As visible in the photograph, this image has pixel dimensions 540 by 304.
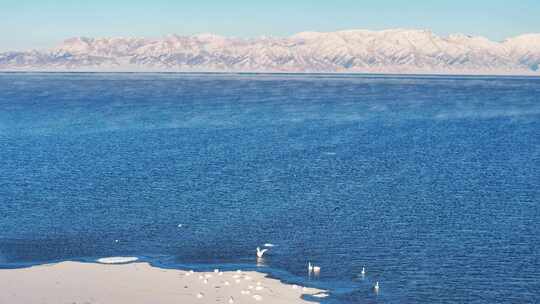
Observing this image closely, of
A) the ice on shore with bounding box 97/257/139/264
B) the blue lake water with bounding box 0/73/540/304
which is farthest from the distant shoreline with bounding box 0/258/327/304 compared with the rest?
the blue lake water with bounding box 0/73/540/304

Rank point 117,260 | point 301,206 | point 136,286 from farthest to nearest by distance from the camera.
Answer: point 301,206 < point 117,260 < point 136,286

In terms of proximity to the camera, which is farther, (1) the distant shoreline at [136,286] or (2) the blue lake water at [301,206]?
(2) the blue lake water at [301,206]

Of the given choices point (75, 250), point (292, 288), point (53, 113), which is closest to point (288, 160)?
point (75, 250)

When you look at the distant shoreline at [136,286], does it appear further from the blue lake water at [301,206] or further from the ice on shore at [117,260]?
the blue lake water at [301,206]

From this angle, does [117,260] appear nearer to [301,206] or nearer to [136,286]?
[136,286]

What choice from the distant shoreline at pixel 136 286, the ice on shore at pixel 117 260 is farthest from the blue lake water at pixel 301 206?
the distant shoreline at pixel 136 286

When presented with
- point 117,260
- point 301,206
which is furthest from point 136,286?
point 301,206

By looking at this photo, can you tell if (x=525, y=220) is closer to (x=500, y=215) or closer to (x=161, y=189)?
(x=500, y=215)

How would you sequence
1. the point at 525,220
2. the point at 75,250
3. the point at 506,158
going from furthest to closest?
1. the point at 506,158
2. the point at 525,220
3. the point at 75,250
